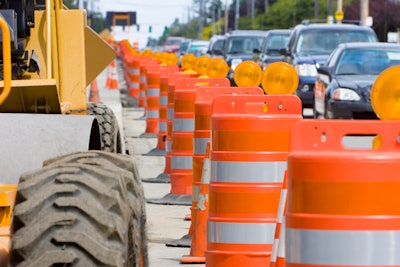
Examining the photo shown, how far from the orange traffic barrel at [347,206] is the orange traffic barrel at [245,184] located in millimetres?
3433

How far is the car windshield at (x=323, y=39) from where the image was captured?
2992cm

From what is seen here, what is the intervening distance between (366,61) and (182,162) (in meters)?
10.8

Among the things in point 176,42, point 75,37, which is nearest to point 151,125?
point 75,37

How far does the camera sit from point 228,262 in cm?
840

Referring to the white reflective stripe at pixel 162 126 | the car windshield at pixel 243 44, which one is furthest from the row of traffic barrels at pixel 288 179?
the car windshield at pixel 243 44

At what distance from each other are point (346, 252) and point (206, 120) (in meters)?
7.12

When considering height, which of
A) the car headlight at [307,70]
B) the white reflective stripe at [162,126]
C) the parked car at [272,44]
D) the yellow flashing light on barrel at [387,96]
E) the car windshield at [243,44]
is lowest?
the car windshield at [243,44]

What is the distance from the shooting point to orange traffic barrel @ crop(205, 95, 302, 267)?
328 inches

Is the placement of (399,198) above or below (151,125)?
above

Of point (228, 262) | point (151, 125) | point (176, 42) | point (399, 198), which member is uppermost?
point (399, 198)

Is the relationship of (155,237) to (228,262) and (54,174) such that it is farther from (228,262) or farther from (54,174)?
(54,174)

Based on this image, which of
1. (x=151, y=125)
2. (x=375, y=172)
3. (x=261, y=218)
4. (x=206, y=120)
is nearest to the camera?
(x=375, y=172)

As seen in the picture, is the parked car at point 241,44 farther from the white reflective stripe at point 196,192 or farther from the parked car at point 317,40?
the white reflective stripe at point 196,192

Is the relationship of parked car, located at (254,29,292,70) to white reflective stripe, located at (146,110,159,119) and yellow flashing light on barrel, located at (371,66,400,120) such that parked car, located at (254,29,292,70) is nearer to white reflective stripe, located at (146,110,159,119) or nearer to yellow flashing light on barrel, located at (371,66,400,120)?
white reflective stripe, located at (146,110,159,119)
